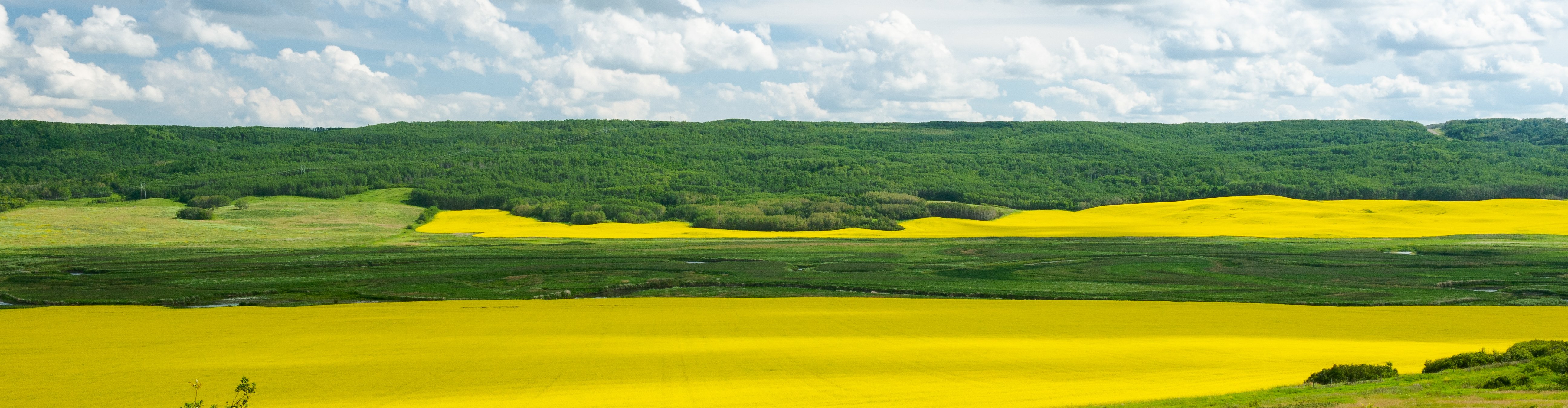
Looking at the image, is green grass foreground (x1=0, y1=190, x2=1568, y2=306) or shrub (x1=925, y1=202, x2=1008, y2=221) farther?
shrub (x1=925, y1=202, x2=1008, y2=221)

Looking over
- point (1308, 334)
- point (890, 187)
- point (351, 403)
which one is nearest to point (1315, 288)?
point (1308, 334)

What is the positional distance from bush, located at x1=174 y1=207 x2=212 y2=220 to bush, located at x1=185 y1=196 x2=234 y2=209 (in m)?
16.9

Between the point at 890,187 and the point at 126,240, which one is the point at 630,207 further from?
the point at 126,240

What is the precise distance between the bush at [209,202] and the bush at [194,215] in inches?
665

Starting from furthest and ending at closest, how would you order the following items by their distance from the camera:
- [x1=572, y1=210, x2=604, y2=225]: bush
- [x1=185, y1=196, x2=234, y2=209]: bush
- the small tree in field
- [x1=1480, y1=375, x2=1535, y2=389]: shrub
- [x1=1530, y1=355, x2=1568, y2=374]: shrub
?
[x1=185, y1=196, x2=234, y2=209]: bush
[x1=572, y1=210, x2=604, y2=225]: bush
[x1=1530, y1=355, x2=1568, y2=374]: shrub
[x1=1480, y1=375, x2=1535, y2=389]: shrub
the small tree in field

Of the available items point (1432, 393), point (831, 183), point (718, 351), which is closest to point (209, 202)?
point (831, 183)

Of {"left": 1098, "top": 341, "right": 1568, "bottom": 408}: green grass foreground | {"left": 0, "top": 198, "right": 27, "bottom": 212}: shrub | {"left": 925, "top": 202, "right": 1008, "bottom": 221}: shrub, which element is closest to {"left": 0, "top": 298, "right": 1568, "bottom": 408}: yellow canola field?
{"left": 1098, "top": 341, "right": 1568, "bottom": 408}: green grass foreground

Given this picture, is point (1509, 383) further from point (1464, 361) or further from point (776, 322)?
point (776, 322)

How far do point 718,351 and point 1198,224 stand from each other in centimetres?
10262

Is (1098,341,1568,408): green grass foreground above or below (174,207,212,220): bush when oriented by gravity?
above

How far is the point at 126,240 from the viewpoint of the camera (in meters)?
97.1

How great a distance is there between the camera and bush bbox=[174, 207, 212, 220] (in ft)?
396

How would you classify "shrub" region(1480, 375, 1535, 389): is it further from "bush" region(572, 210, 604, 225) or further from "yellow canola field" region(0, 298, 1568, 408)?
"bush" region(572, 210, 604, 225)

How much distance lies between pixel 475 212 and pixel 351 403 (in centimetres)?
13243
